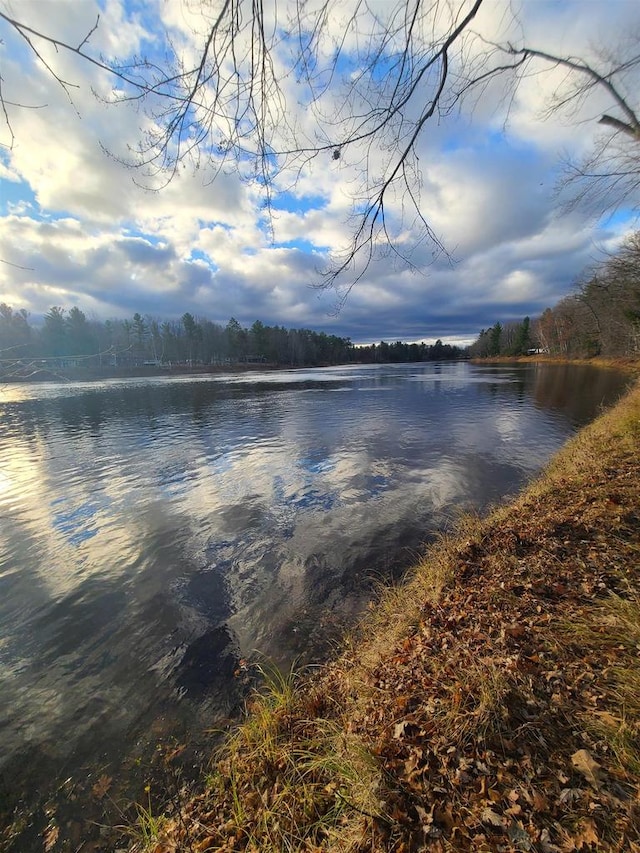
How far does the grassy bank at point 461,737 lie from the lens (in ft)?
6.41

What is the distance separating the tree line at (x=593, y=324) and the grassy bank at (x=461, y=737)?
63.3ft

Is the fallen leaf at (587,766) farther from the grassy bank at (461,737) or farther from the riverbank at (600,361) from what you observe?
the riverbank at (600,361)

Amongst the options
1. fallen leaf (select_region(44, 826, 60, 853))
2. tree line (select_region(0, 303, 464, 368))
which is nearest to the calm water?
fallen leaf (select_region(44, 826, 60, 853))

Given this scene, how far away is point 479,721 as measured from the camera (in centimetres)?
247

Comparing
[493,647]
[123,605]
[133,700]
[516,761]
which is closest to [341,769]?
[516,761]

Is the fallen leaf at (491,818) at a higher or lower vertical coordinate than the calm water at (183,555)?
higher

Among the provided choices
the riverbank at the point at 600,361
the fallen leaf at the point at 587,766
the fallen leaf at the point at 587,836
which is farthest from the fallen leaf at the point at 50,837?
the riverbank at the point at 600,361

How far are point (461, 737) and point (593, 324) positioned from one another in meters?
73.0

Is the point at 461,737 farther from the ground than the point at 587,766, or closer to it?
closer to it

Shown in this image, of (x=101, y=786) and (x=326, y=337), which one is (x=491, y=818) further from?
(x=326, y=337)

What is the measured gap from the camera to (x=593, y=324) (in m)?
56.7

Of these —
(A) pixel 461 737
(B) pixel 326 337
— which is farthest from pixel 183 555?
(B) pixel 326 337

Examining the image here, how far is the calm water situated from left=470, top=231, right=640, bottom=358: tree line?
967cm

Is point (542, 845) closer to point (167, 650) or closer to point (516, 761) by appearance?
point (516, 761)
